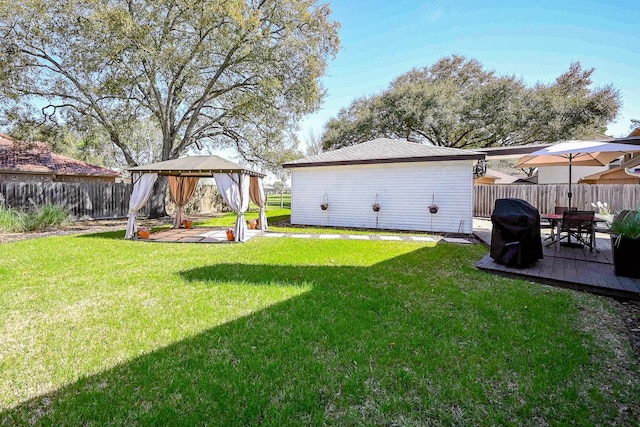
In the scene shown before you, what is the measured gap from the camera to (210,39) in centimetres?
1238

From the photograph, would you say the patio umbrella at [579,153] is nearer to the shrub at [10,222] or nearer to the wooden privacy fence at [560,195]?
the wooden privacy fence at [560,195]

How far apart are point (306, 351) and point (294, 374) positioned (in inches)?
13.1

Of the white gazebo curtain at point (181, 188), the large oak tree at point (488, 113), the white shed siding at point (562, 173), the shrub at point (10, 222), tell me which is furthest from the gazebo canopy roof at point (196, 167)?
the white shed siding at point (562, 173)

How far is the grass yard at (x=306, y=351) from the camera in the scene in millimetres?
1944

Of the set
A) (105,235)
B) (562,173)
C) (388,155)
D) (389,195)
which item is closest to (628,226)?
(389,195)

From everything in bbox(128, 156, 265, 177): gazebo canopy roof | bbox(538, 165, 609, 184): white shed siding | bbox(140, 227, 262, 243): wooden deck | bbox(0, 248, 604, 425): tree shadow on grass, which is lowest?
bbox(0, 248, 604, 425): tree shadow on grass

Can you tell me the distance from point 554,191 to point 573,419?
14.7 m

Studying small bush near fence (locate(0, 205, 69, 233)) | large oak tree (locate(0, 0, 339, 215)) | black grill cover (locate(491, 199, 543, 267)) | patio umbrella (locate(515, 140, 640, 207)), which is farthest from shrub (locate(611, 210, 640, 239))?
small bush near fence (locate(0, 205, 69, 233))

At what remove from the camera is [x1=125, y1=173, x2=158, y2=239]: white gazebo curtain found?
8609 mm

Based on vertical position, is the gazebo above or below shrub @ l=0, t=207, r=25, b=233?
above

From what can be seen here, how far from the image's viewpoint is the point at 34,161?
51.6ft

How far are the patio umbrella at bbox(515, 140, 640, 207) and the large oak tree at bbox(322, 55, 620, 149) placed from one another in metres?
11.4

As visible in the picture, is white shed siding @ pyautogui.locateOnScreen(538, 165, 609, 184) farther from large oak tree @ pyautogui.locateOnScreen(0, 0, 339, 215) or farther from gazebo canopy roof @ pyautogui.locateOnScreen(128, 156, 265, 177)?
gazebo canopy roof @ pyautogui.locateOnScreen(128, 156, 265, 177)

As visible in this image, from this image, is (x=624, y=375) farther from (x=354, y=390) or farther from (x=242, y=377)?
(x=242, y=377)
